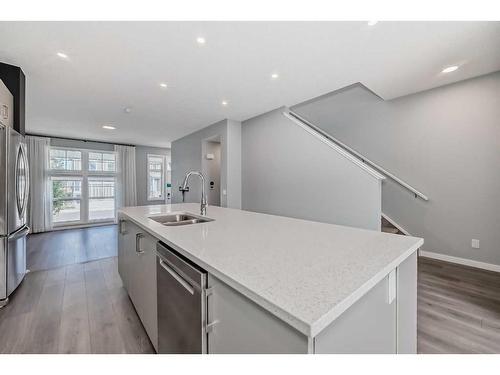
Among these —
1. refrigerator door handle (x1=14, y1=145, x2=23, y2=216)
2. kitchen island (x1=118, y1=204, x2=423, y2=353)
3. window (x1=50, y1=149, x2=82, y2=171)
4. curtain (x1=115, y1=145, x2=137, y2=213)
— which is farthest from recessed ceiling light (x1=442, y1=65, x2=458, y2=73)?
window (x1=50, y1=149, x2=82, y2=171)

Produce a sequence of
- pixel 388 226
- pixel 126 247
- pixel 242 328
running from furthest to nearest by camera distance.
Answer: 1. pixel 388 226
2. pixel 126 247
3. pixel 242 328

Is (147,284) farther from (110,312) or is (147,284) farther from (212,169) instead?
(212,169)

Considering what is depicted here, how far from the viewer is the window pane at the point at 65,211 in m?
5.93

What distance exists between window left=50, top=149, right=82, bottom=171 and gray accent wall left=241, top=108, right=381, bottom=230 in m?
4.95

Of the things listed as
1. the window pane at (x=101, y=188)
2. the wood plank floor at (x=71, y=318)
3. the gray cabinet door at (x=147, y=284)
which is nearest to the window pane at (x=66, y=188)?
the window pane at (x=101, y=188)

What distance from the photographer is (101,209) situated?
260 inches

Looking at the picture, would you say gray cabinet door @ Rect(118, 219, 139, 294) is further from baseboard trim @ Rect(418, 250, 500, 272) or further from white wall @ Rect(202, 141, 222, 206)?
baseboard trim @ Rect(418, 250, 500, 272)

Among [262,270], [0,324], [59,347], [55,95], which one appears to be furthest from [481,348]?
[55,95]

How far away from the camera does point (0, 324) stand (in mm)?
1806

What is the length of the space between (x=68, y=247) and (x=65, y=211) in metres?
2.56

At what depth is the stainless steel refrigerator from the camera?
208cm

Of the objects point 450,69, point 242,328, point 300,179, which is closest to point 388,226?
point 300,179
